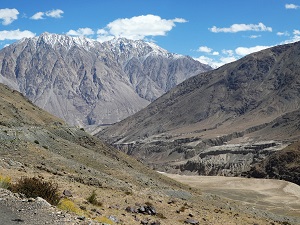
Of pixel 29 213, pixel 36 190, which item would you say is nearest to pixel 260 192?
pixel 36 190

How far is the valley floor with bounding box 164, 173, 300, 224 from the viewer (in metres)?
81.0

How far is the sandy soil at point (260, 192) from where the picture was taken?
82.8 meters

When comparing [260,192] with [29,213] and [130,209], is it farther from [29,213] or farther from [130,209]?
[29,213]

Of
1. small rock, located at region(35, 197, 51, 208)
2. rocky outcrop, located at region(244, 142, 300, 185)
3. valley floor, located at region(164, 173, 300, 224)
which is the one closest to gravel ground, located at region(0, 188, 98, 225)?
small rock, located at region(35, 197, 51, 208)

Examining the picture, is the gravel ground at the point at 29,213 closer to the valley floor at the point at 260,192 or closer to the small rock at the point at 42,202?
the small rock at the point at 42,202

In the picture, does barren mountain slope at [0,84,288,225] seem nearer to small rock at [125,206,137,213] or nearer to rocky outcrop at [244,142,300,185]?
small rock at [125,206,137,213]

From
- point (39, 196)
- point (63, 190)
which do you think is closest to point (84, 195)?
point (63, 190)

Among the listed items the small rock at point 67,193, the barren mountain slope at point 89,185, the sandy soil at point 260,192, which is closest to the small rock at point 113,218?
the barren mountain slope at point 89,185

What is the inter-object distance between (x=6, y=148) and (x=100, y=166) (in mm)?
12152

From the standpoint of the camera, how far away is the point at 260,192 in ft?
342

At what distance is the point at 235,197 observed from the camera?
302 ft

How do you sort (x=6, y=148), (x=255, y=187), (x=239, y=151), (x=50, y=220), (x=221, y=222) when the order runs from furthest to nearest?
1. (x=239, y=151)
2. (x=255, y=187)
3. (x=6, y=148)
4. (x=221, y=222)
5. (x=50, y=220)

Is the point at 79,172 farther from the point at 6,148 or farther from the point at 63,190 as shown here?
the point at 63,190

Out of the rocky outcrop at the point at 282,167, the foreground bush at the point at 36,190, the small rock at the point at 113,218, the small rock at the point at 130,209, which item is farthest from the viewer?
the rocky outcrop at the point at 282,167
